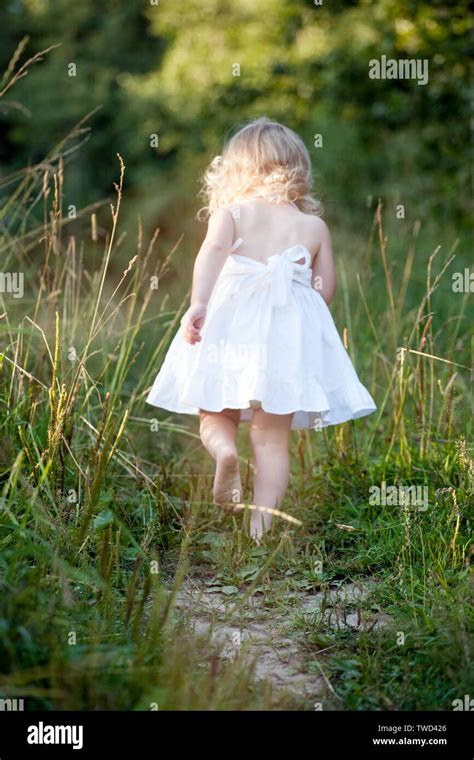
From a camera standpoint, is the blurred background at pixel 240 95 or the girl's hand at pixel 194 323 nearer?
the girl's hand at pixel 194 323

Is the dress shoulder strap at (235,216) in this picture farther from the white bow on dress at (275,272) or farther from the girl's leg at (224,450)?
the girl's leg at (224,450)

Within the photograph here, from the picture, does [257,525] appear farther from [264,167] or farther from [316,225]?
[264,167]

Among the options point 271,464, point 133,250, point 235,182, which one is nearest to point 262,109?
point 133,250

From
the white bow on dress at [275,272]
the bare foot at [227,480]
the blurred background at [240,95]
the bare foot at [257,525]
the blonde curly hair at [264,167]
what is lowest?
the bare foot at [257,525]

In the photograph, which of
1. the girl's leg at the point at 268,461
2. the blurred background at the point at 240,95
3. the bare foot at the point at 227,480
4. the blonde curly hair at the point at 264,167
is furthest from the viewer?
the blurred background at the point at 240,95

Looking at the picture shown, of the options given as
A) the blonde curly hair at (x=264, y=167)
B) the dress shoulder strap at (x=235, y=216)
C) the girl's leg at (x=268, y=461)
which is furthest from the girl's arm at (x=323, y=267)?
the girl's leg at (x=268, y=461)

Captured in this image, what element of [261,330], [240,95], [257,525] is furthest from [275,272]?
[240,95]

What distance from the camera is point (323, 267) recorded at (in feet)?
9.55

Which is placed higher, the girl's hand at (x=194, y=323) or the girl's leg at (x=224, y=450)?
the girl's hand at (x=194, y=323)

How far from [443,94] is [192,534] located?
411 cm

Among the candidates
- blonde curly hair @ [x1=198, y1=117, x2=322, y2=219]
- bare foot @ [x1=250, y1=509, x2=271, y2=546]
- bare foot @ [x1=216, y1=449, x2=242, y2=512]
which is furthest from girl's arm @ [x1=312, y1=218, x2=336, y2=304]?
bare foot @ [x1=250, y1=509, x2=271, y2=546]

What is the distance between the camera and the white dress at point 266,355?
2.65 m

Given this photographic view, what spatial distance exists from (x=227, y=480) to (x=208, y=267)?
690mm
